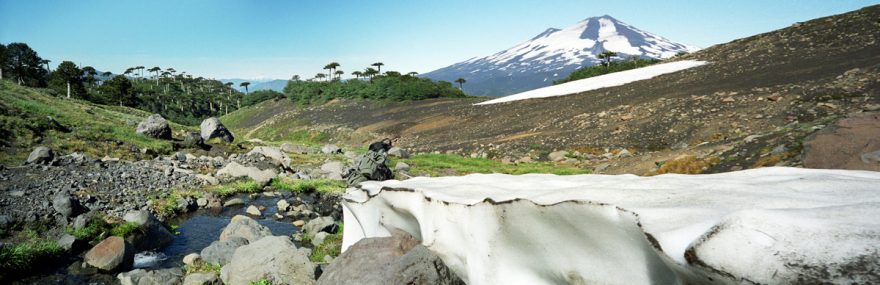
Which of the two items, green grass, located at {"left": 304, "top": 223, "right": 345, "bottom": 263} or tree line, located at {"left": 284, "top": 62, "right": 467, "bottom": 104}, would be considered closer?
green grass, located at {"left": 304, "top": 223, "right": 345, "bottom": 263}

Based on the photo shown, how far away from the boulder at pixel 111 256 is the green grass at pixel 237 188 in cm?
548

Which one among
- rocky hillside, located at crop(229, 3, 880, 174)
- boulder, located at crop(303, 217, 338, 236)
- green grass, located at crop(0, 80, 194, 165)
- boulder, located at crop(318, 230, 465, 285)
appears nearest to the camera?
boulder, located at crop(318, 230, 465, 285)

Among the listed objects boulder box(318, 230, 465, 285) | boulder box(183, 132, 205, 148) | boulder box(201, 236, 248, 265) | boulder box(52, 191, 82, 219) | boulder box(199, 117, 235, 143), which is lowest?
boulder box(201, 236, 248, 265)

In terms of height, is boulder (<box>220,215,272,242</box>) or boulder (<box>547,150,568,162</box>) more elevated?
boulder (<box>547,150,568,162</box>)

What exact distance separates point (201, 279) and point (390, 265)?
454 cm

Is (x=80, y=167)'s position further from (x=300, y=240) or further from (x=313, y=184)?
(x=300, y=240)

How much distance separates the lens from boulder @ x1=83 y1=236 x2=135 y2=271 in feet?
23.9

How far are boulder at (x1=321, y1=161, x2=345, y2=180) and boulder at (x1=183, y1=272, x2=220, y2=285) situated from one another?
9.44 metres

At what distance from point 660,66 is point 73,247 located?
3666 cm

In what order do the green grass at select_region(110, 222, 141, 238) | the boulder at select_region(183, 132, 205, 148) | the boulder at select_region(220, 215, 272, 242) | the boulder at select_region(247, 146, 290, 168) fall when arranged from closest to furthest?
the boulder at select_region(220, 215, 272, 242), the green grass at select_region(110, 222, 141, 238), the boulder at select_region(247, 146, 290, 168), the boulder at select_region(183, 132, 205, 148)

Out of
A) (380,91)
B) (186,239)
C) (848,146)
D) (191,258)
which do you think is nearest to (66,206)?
(186,239)

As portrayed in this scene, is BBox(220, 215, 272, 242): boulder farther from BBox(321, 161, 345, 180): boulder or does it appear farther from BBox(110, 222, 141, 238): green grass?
BBox(321, 161, 345, 180): boulder

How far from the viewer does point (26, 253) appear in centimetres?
720

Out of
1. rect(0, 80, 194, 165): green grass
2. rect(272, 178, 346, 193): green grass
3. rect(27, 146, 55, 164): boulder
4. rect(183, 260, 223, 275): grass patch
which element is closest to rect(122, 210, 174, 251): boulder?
rect(183, 260, 223, 275): grass patch
